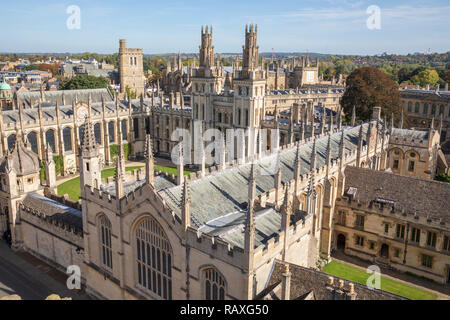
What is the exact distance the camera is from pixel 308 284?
17.7 metres

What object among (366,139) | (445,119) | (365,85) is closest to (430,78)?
(445,119)

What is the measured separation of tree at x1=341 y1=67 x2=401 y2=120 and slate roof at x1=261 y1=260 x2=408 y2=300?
4383cm

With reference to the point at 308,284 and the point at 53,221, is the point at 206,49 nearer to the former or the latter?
the point at 53,221

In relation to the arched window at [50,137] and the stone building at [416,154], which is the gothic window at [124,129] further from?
the stone building at [416,154]

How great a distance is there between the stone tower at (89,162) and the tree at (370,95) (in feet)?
145

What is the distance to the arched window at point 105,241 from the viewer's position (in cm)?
2256

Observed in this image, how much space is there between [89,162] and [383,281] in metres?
21.5

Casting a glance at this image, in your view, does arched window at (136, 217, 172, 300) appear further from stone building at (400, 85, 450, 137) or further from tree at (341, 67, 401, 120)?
stone building at (400, 85, 450, 137)

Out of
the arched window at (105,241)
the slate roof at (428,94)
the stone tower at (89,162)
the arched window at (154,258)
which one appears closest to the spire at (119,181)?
the arched window at (154,258)

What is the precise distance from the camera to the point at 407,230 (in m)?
27.3

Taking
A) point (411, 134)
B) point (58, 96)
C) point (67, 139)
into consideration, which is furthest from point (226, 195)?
point (58, 96)

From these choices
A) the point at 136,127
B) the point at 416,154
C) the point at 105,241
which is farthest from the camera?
the point at 136,127

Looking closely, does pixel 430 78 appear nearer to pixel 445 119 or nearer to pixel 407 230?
pixel 445 119

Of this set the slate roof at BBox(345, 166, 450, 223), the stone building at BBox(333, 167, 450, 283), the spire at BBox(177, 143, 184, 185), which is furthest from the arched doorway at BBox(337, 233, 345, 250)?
the spire at BBox(177, 143, 184, 185)
